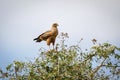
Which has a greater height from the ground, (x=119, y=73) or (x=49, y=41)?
(x=49, y=41)

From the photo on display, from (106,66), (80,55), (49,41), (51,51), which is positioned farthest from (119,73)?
(49,41)

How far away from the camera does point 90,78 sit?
13.0 metres

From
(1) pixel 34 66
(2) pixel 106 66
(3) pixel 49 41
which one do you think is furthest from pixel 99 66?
(3) pixel 49 41

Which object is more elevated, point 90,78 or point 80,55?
point 80,55

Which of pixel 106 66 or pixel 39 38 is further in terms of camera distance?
pixel 39 38

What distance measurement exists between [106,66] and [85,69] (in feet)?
2.92

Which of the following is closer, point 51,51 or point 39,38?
point 51,51

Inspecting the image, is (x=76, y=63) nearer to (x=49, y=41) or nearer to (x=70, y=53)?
(x=70, y=53)

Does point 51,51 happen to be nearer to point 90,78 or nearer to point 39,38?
point 90,78

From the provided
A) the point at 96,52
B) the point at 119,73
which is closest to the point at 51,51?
the point at 96,52

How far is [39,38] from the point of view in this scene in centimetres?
1609

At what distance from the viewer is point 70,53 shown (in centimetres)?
1303

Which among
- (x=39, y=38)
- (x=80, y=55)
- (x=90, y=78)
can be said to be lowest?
(x=90, y=78)

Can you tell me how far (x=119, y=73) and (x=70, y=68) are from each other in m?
1.80
